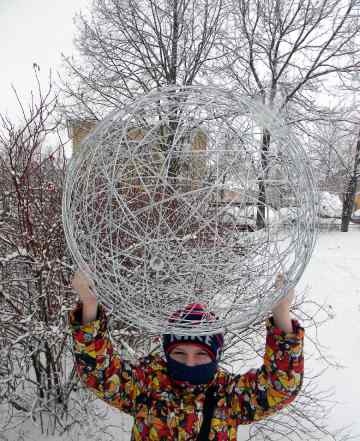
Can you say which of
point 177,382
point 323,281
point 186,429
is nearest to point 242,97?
point 177,382

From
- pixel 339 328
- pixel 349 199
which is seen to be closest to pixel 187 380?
pixel 339 328

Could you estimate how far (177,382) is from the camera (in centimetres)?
105

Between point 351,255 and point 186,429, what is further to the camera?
point 351,255

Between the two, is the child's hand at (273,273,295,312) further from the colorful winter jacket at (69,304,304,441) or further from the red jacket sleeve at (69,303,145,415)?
the red jacket sleeve at (69,303,145,415)

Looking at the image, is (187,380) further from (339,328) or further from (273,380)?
(339,328)

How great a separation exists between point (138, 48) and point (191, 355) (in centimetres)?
572

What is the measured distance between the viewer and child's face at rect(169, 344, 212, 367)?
3.46 feet

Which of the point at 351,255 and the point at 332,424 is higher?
the point at 351,255

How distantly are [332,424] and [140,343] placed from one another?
5.39ft

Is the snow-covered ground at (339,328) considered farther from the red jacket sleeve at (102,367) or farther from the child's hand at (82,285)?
the child's hand at (82,285)

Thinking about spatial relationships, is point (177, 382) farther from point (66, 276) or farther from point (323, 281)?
point (323, 281)

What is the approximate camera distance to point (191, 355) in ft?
3.48

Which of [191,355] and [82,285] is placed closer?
[82,285]

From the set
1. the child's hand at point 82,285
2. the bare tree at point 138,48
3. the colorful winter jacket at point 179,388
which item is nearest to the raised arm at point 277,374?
the colorful winter jacket at point 179,388
